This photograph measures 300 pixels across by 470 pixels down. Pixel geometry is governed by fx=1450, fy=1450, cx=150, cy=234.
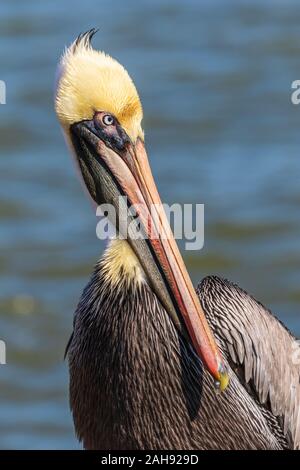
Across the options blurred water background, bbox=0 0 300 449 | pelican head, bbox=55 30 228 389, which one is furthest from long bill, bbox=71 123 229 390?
blurred water background, bbox=0 0 300 449

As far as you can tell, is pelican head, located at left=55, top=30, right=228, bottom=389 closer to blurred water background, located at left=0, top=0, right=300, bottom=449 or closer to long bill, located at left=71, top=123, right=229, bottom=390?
long bill, located at left=71, top=123, right=229, bottom=390

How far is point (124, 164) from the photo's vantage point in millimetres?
5738

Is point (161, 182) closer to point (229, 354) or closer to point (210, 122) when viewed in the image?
point (210, 122)

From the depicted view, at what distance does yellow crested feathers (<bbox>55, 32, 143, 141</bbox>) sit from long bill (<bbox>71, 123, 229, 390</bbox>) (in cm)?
8

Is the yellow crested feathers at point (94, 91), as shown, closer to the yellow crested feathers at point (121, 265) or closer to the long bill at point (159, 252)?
the long bill at point (159, 252)

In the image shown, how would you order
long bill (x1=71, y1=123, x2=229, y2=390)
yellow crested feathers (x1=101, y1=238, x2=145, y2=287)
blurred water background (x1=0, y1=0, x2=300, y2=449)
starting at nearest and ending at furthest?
long bill (x1=71, y1=123, x2=229, y2=390)
yellow crested feathers (x1=101, y1=238, x2=145, y2=287)
blurred water background (x1=0, y1=0, x2=300, y2=449)

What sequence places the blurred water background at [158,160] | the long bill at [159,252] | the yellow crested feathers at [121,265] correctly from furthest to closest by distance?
1. the blurred water background at [158,160]
2. the yellow crested feathers at [121,265]
3. the long bill at [159,252]

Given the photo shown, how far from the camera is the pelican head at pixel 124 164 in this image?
5652 mm

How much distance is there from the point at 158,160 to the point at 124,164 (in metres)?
6.91

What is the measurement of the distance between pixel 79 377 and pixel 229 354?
675mm

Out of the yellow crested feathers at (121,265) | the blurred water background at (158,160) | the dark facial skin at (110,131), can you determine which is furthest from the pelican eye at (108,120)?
the blurred water background at (158,160)

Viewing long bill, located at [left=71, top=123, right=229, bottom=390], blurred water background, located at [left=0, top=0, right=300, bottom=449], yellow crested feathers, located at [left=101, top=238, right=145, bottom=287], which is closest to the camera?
long bill, located at [left=71, top=123, right=229, bottom=390]

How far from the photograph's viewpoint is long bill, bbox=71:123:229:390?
563cm
